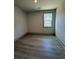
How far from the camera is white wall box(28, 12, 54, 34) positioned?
30.6 feet

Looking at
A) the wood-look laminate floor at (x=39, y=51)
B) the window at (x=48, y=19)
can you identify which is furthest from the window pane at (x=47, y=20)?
the wood-look laminate floor at (x=39, y=51)

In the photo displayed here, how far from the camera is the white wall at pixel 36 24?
→ 30.6 ft

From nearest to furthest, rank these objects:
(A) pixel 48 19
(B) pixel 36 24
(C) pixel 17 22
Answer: (C) pixel 17 22, (A) pixel 48 19, (B) pixel 36 24

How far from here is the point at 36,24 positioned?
956 centimetres

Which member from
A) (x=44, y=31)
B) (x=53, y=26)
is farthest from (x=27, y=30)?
(x=53, y=26)

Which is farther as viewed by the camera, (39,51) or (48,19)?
(48,19)

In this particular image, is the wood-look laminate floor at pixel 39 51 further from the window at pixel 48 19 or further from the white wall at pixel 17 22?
the window at pixel 48 19

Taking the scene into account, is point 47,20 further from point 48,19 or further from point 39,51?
point 39,51

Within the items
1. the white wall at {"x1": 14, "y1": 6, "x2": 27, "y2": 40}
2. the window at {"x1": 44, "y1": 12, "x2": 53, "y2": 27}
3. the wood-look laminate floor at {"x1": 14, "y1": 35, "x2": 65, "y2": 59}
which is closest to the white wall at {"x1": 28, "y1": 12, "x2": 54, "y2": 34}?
the window at {"x1": 44, "y1": 12, "x2": 53, "y2": 27}

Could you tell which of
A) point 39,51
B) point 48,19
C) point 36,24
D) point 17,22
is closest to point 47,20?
point 48,19

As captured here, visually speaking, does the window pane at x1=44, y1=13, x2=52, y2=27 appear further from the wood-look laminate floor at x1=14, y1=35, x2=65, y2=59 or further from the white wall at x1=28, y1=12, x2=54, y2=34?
the wood-look laminate floor at x1=14, y1=35, x2=65, y2=59
